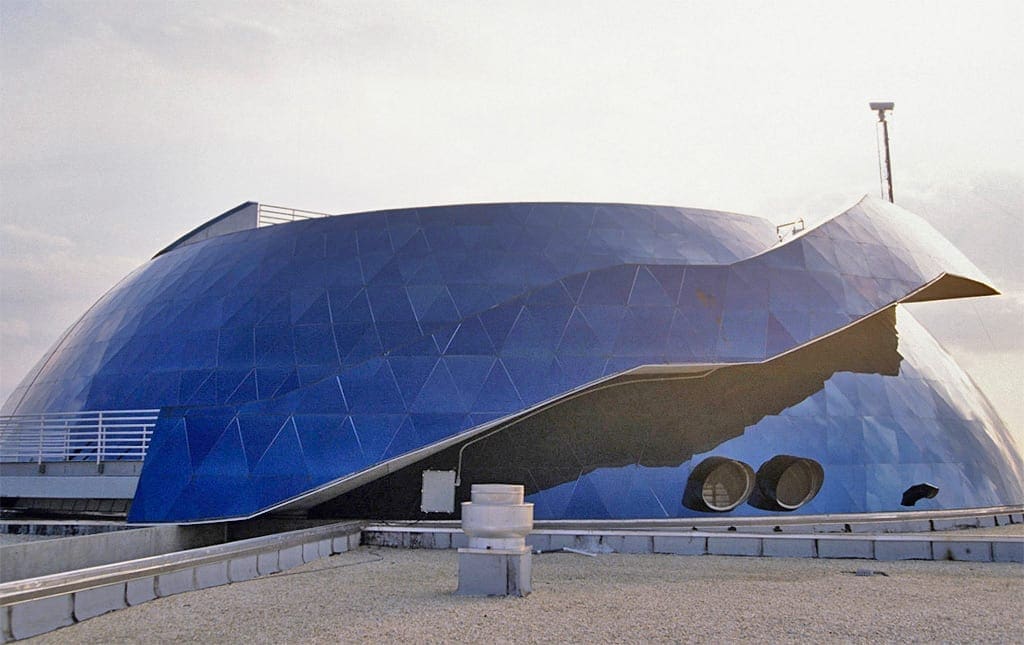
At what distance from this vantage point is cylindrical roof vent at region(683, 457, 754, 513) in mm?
24469

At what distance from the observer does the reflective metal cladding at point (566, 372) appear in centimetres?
2423

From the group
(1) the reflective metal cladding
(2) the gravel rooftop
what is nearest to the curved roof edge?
(1) the reflective metal cladding

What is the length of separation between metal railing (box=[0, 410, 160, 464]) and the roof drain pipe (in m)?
16.0

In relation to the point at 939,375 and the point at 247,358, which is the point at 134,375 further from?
the point at 939,375

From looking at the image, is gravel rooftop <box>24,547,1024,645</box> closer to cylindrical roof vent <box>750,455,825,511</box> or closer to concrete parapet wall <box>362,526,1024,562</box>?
concrete parapet wall <box>362,526,1024,562</box>

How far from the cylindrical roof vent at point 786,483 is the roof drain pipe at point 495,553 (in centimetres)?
1280

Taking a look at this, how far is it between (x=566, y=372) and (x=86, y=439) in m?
15.0

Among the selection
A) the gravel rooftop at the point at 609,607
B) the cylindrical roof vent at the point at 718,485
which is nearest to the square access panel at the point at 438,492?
the cylindrical roof vent at the point at 718,485

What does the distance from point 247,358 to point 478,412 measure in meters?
7.93

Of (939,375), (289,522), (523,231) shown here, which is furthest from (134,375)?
(939,375)

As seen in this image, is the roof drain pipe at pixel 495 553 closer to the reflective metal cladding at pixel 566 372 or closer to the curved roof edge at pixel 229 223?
the reflective metal cladding at pixel 566 372

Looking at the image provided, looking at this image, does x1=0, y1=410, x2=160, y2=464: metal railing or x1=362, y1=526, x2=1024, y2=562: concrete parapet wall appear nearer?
x1=362, y1=526, x2=1024, y2=562: concrete parapet wall

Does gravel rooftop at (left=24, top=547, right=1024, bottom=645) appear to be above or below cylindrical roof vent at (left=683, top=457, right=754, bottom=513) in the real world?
below

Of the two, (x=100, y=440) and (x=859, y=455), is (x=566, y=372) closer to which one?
(x=859, y=455)
